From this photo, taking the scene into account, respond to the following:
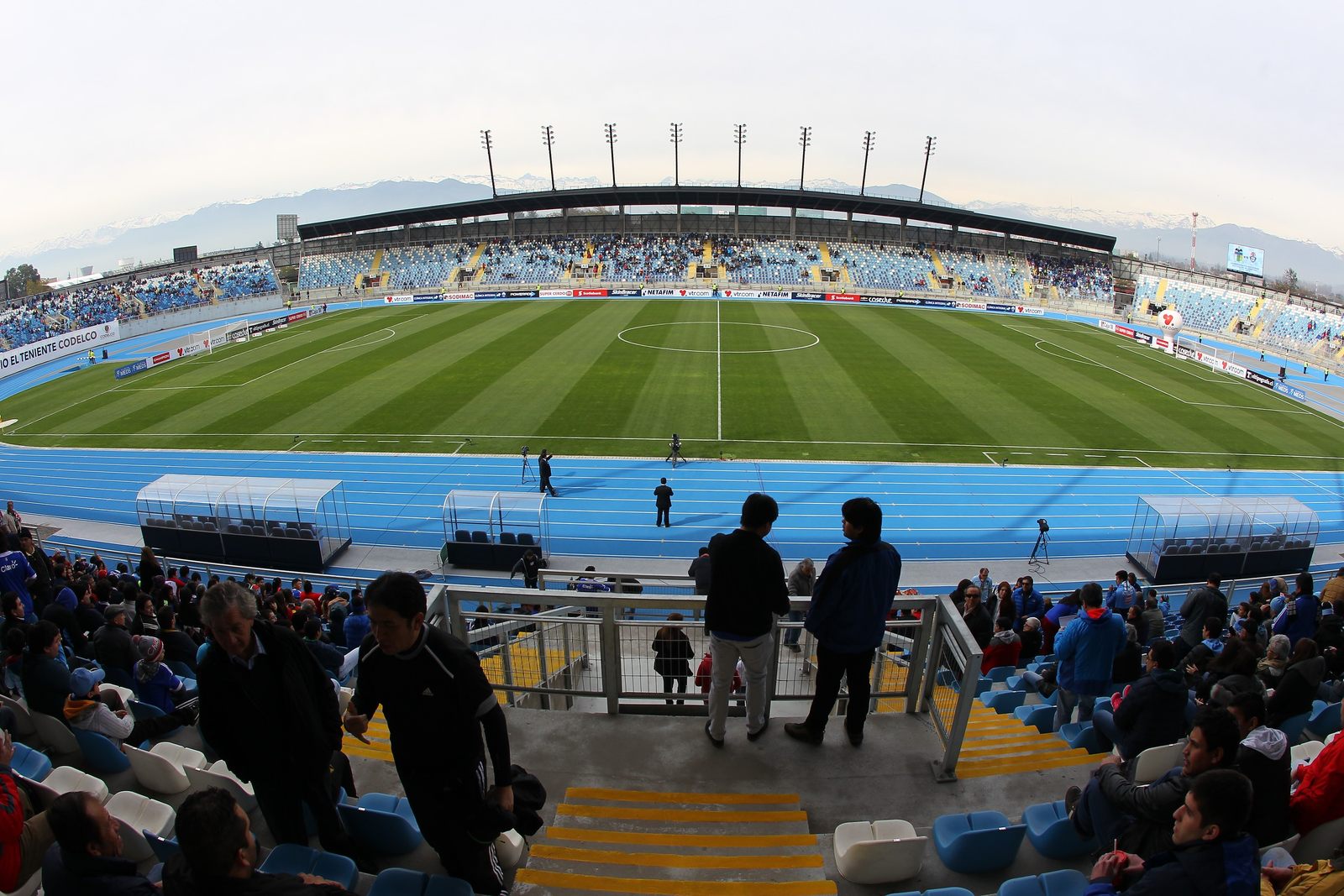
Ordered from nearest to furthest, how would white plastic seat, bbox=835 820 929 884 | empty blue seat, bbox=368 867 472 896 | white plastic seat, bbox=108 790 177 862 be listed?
1. empty blue seat, bbox=368 867 472 896
2. white plastic seat, bbox=835 820 929 884
3. white plastic seat, bbox=108 790 177 862

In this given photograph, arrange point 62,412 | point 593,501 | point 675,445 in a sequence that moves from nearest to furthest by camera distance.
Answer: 1. point 593,501
2. point 675,445
3. point 62,412

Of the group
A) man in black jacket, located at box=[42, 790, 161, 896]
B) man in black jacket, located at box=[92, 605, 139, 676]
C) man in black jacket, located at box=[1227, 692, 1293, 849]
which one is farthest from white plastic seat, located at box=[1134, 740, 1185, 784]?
man in black jacket, located at box=[92, 605, 139, 676]

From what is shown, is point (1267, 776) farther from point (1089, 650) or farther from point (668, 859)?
point (668, 859)

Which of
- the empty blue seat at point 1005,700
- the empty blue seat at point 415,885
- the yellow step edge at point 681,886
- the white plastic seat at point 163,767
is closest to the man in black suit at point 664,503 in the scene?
the empty blue seat at point 1005,700

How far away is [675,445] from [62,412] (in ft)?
84.6

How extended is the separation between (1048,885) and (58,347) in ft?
170

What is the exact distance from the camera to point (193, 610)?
28.9 feet

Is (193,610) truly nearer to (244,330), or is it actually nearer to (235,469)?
(235,469)

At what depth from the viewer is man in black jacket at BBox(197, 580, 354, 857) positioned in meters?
3.51

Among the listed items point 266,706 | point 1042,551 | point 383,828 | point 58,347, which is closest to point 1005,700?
point 383,828

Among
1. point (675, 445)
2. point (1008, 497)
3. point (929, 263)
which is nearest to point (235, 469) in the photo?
point (675, 445)

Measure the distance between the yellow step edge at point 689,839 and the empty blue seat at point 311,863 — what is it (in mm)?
1106

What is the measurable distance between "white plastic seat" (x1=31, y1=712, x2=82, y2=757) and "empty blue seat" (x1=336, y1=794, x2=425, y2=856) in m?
2.88

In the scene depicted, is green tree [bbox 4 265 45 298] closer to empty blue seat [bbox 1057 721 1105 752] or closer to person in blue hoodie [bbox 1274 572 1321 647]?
empty blue seat [bbox 1057 721 1105 752]
